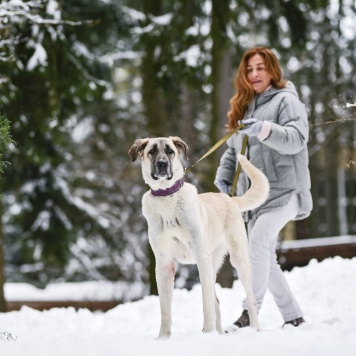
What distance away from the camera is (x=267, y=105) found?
5.78 metres

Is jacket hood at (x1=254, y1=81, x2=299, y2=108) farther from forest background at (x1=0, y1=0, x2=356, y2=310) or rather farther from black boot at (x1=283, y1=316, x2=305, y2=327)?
black boot at (x1=283, y1=316, x2=305, y2=327)

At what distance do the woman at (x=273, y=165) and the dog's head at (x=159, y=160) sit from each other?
822 mm

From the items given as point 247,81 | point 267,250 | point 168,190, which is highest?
point 247,81

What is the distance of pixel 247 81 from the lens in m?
5.91

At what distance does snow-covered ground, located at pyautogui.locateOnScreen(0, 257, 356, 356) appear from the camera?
3598 millimetres

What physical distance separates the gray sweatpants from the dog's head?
1128 mm

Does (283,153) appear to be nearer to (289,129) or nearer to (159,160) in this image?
(289,129)

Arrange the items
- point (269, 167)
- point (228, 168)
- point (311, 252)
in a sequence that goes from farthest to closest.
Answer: point (311, 252) < point (228, 168) < point (269, 167)

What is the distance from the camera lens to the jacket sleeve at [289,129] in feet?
17.2

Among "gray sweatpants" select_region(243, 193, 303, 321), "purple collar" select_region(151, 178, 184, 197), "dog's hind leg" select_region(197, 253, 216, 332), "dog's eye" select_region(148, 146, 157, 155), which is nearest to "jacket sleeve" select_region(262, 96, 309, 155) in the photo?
"gray sweatpants" select_region(243, 193, 303, 321)

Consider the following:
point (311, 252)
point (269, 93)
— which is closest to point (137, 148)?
point (269, 93)

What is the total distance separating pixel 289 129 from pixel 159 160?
132 cm

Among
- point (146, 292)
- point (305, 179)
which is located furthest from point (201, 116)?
point (305, 179)

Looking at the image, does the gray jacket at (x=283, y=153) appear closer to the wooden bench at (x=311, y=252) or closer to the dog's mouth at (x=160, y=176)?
the dog's mouth at (x=160, y=176)
